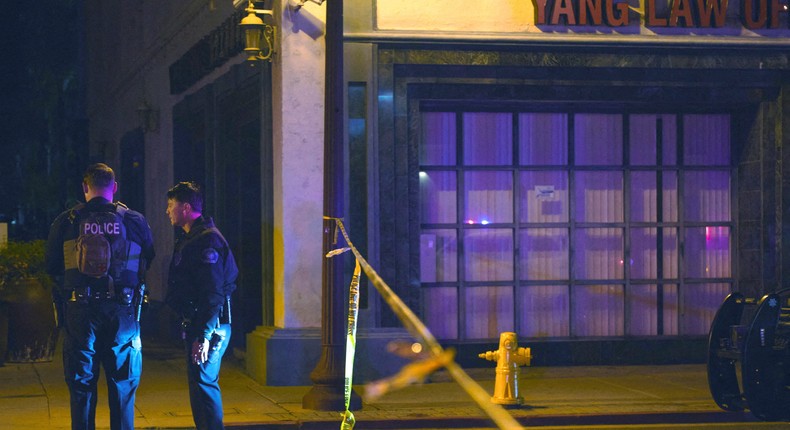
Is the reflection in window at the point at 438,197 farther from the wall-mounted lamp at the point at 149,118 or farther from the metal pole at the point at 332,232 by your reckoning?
the wall-mounted lamp at the point at 149,118

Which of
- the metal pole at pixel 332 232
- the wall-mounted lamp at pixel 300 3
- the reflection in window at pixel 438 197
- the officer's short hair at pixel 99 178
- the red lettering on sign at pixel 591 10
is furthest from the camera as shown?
the reflection in window at pixel 438 197

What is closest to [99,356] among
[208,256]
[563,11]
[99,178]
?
[208,256]

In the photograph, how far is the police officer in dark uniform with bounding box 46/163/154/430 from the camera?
8.38 metres

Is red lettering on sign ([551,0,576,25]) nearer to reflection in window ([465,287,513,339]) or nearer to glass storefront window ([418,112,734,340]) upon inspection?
glass storefront window ([418,112,734,340])

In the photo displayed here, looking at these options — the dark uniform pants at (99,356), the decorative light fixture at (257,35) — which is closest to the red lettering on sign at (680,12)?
the decorative light fixture at (257,35)

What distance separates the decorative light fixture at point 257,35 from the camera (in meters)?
12.9

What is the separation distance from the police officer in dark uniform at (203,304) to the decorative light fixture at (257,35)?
456 cm

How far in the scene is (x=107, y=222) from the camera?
8484mm

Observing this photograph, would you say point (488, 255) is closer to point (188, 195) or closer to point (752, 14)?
point (752, 14)

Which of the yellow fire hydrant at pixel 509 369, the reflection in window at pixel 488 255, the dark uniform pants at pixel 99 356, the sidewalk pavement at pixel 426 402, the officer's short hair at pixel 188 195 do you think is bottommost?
the sidewalk pavement at pixel 426 402

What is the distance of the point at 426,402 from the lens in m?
11.5

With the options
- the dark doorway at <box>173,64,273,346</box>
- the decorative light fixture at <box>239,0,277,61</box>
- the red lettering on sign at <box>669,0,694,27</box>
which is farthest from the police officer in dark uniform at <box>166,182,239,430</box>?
the red lettering on sign at <box>669,0,694,27</box>

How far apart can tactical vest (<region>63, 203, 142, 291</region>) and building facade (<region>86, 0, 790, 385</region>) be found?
4.38 meters

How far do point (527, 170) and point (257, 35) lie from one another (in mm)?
3446
